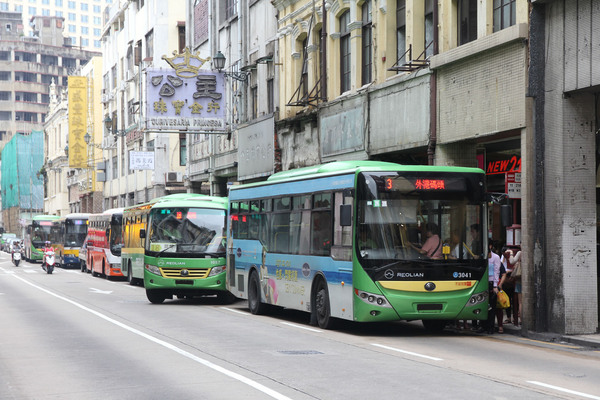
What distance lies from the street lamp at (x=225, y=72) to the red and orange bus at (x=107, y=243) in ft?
27.5

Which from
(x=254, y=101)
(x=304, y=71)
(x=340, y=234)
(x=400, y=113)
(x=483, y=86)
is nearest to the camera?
(x=340, y=234)

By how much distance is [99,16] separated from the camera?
183875mm

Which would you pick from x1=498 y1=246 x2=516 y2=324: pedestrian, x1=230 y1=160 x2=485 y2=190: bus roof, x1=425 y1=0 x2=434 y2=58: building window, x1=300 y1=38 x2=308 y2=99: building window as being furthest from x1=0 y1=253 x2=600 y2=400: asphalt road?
x1=300 y1=38 x2=308 y2=99: building window

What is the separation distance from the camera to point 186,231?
26875 millimetres

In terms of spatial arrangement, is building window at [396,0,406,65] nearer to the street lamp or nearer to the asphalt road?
the asphalt road

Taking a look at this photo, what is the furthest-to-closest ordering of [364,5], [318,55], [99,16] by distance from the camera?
[99,16] < [318,55] < [364,5]

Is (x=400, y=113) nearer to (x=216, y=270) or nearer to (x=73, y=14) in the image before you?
(x=216, y=270)

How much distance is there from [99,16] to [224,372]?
179145 mm

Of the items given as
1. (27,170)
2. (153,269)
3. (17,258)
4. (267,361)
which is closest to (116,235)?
(153,269)

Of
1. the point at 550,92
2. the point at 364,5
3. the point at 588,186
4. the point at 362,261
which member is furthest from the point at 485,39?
the point at 364,5

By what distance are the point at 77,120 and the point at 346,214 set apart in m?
67.8

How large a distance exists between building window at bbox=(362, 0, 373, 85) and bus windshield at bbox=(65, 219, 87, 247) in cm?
3208

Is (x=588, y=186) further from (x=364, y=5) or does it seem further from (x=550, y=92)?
(x=364, y=5)

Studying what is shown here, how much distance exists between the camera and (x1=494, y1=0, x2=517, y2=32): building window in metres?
21.0
